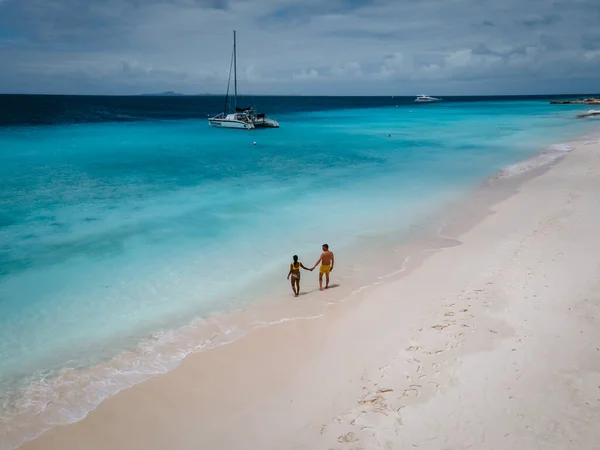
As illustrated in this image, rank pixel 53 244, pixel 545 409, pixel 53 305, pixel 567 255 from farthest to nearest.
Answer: pixel 53 244
pixel 567 255
pixel 53 305
pixel 545 409

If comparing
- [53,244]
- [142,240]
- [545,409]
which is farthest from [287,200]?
[545,409]

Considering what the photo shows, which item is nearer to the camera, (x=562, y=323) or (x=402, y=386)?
(x=402, y=386)

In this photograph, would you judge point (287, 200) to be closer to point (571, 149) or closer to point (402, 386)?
point (402, 386)

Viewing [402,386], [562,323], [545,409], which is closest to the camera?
[545,409]

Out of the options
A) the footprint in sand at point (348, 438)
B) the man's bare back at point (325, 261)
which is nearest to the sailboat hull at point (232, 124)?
the man's bare back at point (325, 261)

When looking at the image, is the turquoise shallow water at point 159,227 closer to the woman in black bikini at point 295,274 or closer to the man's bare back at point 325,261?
the woman in black bikini at point 295,274

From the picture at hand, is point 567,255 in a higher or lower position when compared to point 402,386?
higher

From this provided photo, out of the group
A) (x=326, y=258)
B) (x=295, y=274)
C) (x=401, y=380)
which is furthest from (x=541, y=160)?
(x=401, y=380)
